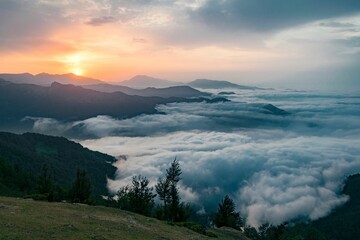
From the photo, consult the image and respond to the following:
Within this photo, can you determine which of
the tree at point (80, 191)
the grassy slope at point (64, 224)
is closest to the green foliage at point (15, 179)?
the tree at point (80, 191)

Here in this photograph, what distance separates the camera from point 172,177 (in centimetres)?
9431

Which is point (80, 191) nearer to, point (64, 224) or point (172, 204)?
point (172, 204)

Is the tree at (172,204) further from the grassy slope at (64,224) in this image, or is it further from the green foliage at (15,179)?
the green foliage at (15,179)

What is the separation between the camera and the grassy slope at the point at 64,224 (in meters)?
31.4

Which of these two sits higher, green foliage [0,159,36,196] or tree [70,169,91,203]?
tree [70,169,91,203]

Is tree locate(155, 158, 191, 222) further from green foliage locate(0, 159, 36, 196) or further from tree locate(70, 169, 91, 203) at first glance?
green foliage locate(0, 159, 36, 196)

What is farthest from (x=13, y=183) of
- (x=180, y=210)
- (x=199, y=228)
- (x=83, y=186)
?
(x=199, y=228)

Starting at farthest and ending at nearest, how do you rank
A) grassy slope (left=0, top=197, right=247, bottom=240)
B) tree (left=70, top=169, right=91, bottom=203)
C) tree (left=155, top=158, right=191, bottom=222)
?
tree (left=70, top=169, right=91, bottom=203) → tree (left=155, top=158, right=191, bottom=222) → grassy slope (left=0, top=197, right=247, bottom=240)

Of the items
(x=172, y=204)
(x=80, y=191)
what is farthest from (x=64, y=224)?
(x=172, y=204)

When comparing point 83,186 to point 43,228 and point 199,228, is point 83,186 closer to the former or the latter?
point 199,228

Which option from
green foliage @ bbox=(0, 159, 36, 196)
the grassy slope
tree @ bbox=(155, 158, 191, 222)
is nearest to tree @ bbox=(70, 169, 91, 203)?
tree @ bbox=(155, 158, 191, 222)

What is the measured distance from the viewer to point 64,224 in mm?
36312

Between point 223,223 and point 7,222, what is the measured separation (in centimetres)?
6614

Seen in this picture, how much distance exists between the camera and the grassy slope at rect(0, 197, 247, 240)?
3138cm
